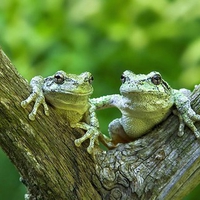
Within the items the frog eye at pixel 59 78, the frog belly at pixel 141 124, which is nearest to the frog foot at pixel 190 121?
the frog belly at pixel 141 124

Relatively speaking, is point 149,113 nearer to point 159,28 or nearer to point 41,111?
point 41,111

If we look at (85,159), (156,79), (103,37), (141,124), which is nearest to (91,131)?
(85,159)

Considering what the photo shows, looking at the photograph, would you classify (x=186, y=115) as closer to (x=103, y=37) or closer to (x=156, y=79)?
(x=156, y=79)

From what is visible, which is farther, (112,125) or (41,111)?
(112,125)

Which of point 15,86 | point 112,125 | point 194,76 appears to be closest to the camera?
point 15,86

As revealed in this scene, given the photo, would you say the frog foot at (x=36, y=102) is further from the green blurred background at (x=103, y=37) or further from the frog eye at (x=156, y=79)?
the green blurred background at (x=103, y=37)

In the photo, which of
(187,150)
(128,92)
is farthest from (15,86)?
(187,150)
